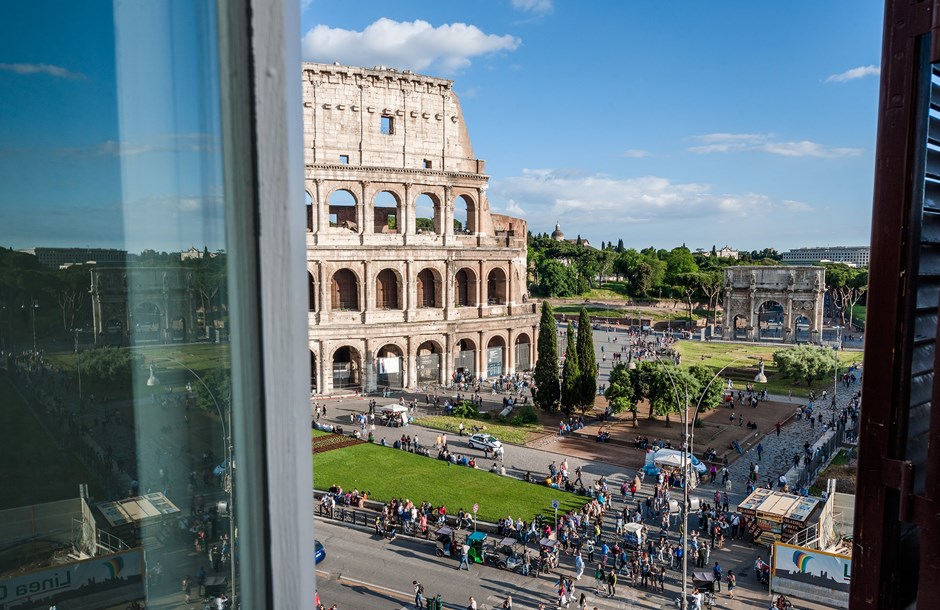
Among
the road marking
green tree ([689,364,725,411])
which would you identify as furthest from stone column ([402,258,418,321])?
the road marking

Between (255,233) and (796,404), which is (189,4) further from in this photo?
(796,404)

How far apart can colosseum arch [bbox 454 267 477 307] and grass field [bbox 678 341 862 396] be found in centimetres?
1722

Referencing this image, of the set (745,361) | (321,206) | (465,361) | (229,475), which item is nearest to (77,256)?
(229,475)

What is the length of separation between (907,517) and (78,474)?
160 inches

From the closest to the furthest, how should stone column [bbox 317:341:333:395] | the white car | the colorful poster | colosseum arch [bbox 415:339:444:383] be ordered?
the colorful poster, the white car, stone column [bbox 317:341:333:395], colosseum arch [bbox 415:339:444:383]

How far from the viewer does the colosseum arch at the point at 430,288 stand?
43250mm

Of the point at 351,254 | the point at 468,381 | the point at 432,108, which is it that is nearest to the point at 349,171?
the point at 351,254

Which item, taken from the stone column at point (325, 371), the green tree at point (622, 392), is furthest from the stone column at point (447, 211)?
the green tree at point (622, 392)

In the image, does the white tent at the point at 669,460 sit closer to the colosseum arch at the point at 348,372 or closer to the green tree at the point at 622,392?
the green tree at the point at 622,392

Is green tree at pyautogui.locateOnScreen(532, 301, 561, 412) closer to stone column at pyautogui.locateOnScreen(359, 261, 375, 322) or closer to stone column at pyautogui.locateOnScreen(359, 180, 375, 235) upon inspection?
stone column at pyautogui.locateOnScreen(359, 261, 375, 322)

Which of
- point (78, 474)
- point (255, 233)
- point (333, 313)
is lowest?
point (333, 313)

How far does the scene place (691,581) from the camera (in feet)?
59.2

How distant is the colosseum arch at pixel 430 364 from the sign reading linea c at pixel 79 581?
40228 mm

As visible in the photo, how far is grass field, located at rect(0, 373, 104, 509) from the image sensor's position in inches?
68.6
